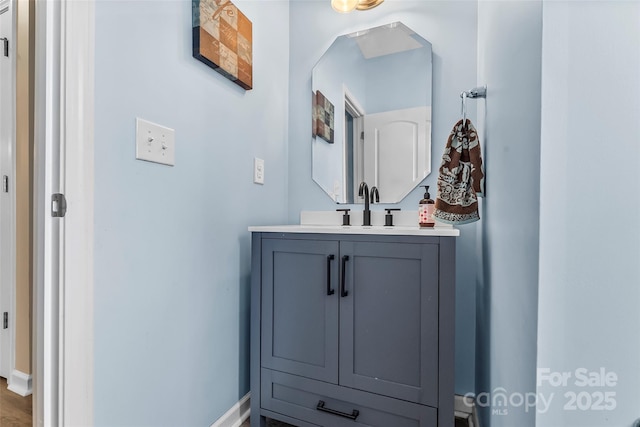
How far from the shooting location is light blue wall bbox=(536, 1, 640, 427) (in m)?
0.50

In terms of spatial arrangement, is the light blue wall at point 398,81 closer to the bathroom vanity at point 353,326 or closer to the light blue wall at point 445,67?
the light blue wall at point 445,67

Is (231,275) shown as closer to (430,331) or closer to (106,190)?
(106,190)

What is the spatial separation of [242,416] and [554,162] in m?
1.55

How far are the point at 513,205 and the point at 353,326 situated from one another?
2.36 ft

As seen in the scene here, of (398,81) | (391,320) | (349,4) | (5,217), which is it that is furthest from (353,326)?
(5,217)

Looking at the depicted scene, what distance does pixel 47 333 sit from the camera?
816mm

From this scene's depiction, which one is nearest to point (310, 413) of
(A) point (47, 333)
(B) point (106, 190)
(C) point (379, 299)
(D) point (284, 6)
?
(C) point (379, 299)

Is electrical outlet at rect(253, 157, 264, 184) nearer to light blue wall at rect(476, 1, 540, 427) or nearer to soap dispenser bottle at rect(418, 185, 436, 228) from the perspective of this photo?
A: soap dispenser bottle at rect(418, 185, 436, 228)

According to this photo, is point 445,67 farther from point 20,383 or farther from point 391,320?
point 20,383

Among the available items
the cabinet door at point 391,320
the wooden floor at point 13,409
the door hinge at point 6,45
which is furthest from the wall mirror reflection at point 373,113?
the wooden floor at point 13,409

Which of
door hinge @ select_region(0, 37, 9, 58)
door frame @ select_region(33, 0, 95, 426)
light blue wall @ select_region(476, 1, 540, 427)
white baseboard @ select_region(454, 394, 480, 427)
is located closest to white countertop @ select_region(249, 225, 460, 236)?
light blue wall @ select_region(476, 1, 540, 427)

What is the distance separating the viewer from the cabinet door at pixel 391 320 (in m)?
1.08

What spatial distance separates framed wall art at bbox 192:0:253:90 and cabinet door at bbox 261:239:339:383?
0.75 metres

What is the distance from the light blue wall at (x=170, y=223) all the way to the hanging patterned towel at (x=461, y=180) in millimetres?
872
